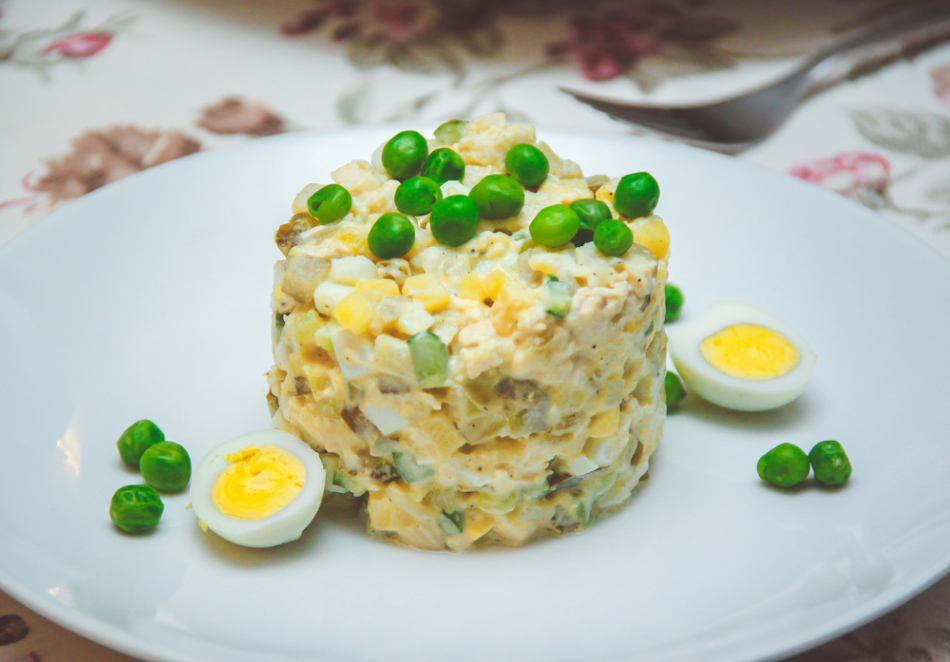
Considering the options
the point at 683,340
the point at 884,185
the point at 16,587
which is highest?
the point at 16,587

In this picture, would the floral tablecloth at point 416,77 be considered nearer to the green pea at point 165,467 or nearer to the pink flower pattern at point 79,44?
the pink flower pattern at point 79,44

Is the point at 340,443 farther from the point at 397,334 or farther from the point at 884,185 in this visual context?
→ the point at 884,185

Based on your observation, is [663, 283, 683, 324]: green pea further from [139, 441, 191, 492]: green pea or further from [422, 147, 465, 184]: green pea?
[139, 441, 191, 492]: green pea

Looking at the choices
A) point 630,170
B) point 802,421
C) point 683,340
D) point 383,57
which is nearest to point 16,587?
point 683,340

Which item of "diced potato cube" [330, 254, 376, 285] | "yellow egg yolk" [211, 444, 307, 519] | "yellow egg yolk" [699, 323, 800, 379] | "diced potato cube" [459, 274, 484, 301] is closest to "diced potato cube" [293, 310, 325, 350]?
"diced potato cube" [330, 254, 376, 285]

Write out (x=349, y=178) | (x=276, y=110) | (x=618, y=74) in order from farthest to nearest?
(x=618, y=74), (x=276, y=110), (x=349, y=178)

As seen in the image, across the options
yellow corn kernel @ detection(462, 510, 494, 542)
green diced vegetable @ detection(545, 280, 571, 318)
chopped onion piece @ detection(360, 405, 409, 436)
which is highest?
green diced vegetable @ detection(545, 280, 571, 318)
